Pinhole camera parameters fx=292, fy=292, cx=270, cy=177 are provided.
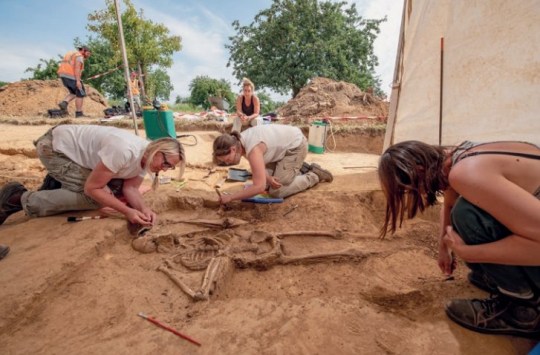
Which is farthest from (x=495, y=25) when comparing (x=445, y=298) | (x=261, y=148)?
(x=445, y=298)

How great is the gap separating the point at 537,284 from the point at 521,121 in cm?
282

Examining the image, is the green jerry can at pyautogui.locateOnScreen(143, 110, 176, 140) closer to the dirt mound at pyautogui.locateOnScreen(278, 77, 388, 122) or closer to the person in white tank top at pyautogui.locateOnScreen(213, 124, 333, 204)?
the person in white tank top at pyautogui.locateOnScreen(213, 124, 333, 204)

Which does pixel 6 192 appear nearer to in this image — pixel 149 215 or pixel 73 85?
pixel 149 215

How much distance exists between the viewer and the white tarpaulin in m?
3.19

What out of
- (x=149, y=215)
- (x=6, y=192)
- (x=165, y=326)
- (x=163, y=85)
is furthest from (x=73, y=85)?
(x=163, y=85)

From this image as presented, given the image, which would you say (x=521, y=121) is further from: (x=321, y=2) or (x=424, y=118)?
(x=321, y=2)

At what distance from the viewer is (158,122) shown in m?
5.96

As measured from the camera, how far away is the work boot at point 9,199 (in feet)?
8.93

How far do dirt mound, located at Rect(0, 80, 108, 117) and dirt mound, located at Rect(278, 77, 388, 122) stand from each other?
29.6 feet

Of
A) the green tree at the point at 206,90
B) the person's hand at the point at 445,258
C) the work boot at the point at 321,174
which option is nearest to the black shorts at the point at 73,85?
the work boot at the point at 321,174

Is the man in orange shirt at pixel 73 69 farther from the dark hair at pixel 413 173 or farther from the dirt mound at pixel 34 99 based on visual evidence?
the dark hair at pixel 413 173

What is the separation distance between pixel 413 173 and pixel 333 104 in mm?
9618

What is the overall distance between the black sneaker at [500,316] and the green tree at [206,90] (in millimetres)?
30544

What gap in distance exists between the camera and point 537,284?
1.33 meters
